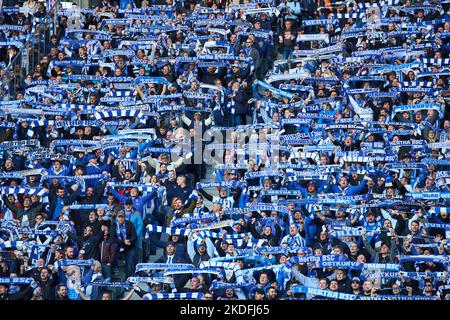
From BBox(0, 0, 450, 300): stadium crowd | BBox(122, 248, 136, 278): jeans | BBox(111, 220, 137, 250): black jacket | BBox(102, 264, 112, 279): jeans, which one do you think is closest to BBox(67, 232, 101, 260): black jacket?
BBox(0, 0, 450, 300): stadium crowd

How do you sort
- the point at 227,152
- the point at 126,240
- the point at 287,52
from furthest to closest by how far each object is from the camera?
the point at 287,52
the point at 227,152
the point at 126,240

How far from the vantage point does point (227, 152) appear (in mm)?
27891

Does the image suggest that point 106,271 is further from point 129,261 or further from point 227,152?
point 227,152

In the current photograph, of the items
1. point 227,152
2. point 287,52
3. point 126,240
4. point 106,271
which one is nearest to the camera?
point 106,271

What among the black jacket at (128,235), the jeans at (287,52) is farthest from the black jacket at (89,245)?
the jeans at (287,52)

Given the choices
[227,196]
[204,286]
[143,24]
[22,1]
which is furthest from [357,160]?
[22,1]

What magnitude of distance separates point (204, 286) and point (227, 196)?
2.80m

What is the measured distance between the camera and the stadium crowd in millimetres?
24281

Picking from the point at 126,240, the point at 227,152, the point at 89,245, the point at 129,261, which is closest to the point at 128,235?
the point at 126,240

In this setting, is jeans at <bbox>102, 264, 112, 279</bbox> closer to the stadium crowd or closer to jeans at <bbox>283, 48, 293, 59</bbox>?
the stadium crowd

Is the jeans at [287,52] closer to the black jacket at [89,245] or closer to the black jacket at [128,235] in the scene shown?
the black jacket at [128,235]

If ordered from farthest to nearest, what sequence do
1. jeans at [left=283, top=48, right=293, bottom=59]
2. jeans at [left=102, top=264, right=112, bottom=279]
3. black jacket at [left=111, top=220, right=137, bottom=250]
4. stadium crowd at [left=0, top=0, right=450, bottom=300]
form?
1. jeans at [left=283, top=48, right=293, bottom=59]
2. black jacket at [left=111, top=220, right=137, bottom=250]
3. jeans at [left=102, top=264, right=112, bottom=279]
4. stadium crowd at [left=0, top=0, right=450, bottom=300]

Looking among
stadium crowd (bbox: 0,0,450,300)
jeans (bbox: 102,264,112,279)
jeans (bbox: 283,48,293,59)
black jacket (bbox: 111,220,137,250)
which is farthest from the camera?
jeans (bbox: 283,48,293,59)

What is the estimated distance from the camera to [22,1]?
1411 inches
